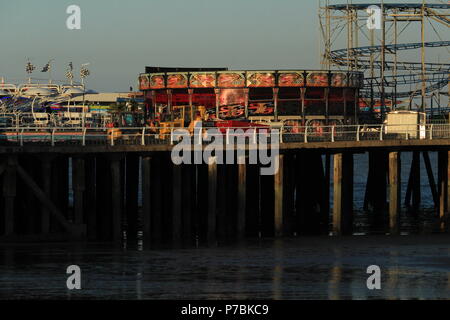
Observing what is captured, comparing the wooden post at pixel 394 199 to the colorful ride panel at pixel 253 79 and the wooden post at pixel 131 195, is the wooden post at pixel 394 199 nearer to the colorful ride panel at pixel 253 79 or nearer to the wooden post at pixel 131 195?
the wooden post at pixel 131 195

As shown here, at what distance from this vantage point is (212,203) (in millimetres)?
53375

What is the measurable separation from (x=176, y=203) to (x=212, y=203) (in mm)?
1658

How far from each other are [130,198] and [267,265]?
19.9m

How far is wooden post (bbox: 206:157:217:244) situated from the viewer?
2095 inches

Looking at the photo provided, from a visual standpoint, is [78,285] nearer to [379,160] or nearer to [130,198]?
[130,198]

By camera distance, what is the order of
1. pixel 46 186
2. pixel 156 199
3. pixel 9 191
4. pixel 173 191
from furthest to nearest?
pixel 156 199 < pixel 173 191 < pixel 46 186 < pixel 9 191

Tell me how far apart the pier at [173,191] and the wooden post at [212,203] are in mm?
45

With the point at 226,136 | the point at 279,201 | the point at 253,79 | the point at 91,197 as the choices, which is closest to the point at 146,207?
the point at 91,197

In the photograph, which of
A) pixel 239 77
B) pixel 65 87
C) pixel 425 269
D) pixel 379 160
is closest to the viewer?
pixel 425 269

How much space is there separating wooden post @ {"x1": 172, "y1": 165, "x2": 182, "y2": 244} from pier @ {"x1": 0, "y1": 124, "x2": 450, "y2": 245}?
46mm

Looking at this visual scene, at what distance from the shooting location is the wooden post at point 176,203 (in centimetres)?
5362

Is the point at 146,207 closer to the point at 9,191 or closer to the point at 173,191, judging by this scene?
the point at 173,191
